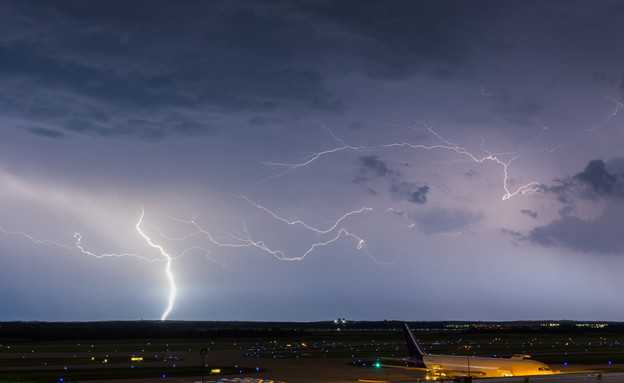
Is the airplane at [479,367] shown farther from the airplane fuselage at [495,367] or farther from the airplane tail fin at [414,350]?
the airplane tail fin at [414,350]

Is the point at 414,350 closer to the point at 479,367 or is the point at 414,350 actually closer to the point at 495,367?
the point at 479,367

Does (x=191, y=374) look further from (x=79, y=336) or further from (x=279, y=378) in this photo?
(x=79, y=336)

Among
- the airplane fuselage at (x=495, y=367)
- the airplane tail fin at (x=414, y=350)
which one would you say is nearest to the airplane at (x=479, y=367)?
the airplane fuselage at (x=495, y=367)

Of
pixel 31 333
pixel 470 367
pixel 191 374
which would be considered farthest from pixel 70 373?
pixel 31 333

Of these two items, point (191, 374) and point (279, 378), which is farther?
point (191, 374)

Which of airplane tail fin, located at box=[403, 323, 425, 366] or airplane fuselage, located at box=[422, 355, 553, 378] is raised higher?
airplane tail fin, located at box=[403, 323, 425, 366]

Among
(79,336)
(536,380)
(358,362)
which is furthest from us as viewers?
(79,336)

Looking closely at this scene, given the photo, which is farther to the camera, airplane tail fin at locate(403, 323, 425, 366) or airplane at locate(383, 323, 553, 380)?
airplane tail fin at locate(403, 323, 425, 366)

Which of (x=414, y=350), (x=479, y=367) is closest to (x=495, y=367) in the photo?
(x=479, y=367)

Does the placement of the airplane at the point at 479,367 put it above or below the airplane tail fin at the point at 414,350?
below

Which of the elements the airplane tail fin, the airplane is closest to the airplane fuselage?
the airplane

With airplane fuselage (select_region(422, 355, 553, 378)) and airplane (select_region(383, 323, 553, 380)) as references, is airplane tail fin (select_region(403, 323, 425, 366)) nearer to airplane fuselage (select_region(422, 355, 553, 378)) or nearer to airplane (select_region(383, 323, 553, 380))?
airplane (select_region(383, 323, 553, 380))
